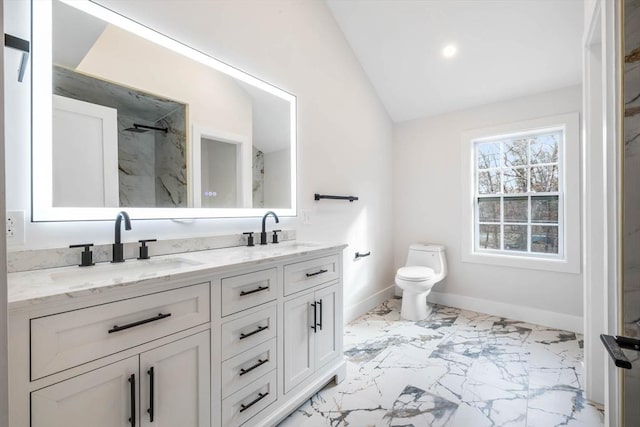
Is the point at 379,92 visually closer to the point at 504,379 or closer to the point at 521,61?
the point at 521,61

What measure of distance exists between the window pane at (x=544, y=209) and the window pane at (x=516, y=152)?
41 cm

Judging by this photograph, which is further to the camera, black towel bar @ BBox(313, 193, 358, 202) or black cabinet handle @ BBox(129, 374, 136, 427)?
black towel bar @ BBox(313, 193, 358, 202)

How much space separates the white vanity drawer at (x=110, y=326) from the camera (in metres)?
0.83

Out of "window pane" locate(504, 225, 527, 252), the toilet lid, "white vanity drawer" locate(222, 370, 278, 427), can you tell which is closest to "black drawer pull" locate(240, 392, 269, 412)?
"white vanity drawer" locate(222, 370, 278, 427)

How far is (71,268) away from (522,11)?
11.1ft

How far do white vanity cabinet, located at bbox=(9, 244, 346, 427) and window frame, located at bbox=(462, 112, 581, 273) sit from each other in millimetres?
2207

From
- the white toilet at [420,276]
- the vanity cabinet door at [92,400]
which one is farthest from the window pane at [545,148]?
the vanity cabinet door at [92,400]

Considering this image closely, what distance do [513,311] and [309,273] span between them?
8.13 feet

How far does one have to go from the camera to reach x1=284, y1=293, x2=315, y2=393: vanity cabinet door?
1.59 metres

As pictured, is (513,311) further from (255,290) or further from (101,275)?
(101,275)

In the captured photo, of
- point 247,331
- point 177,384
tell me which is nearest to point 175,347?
point 177,384

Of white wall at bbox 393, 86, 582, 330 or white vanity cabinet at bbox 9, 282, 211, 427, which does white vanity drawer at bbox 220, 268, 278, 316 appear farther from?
white wall at bbox 393, 86, 582, 330

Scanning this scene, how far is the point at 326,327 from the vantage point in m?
1.87

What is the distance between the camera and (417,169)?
11.8 feet
